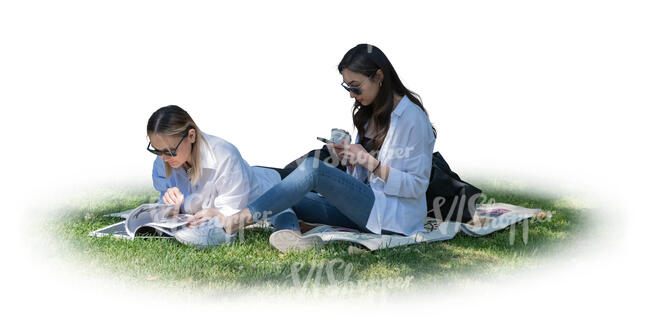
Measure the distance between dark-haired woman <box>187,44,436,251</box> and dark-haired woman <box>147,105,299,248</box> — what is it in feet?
0.89

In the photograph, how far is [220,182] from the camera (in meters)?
6.56

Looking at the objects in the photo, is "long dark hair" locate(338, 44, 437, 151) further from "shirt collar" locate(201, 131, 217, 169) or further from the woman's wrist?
"shirt collar" locate(201, 131, 217, 169)

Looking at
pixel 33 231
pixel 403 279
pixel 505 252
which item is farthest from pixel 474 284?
pixel 33 231

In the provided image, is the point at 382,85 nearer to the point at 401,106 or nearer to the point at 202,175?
the point at 401,106

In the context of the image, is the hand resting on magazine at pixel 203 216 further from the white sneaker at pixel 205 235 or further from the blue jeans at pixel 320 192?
the blue jeans at pixel 320 192

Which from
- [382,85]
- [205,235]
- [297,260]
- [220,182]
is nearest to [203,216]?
[205,235]

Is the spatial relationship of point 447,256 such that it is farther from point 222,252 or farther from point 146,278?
point 146,278

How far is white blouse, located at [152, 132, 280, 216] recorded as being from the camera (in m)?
6.54

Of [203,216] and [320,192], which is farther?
[203,216]

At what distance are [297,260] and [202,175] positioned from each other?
1.31 m

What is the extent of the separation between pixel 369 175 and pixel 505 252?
4.83ft

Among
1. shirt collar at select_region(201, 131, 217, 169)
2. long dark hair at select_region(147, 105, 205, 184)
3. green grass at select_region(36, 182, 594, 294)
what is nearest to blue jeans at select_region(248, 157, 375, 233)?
green grass at select_region(36, 182, 594, 294)

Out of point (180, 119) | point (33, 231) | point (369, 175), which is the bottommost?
point (33, 231)

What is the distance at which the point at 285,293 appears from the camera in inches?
208
